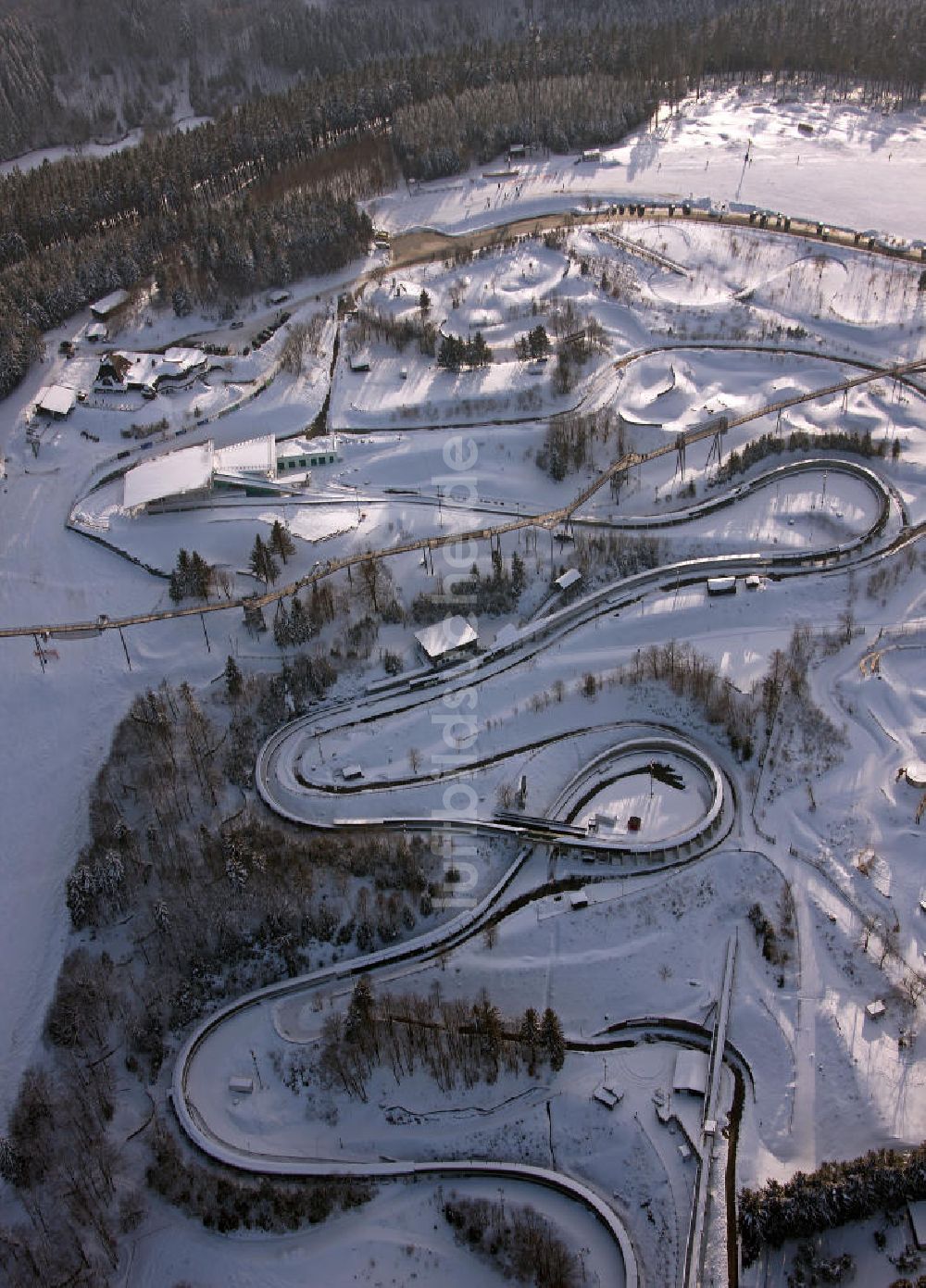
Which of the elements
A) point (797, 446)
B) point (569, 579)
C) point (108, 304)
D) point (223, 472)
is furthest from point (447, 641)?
point (108, 304)

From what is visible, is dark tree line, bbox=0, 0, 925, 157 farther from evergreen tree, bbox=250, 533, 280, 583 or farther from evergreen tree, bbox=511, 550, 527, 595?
evergreen tree, bbox=511, 550, 527, 595

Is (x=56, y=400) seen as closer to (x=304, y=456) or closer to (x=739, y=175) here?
(x=304, y=456)

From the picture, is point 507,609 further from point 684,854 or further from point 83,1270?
point 83,1270

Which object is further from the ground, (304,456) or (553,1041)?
→ (304,456)

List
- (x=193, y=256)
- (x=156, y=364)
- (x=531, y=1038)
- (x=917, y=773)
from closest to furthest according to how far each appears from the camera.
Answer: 1. (x=531, y=1038)
2. (x=917, y=773)
3. (x=156, y=364)
4. (x=193, y=256)

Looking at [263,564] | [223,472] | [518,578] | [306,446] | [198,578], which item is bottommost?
[518,578]

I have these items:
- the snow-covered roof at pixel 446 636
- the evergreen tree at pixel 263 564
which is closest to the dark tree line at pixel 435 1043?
the snow-covered roof at pixel 446 636

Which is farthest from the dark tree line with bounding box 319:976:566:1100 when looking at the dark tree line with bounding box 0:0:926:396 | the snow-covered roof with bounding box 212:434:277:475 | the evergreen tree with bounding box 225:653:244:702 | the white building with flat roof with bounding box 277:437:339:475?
the dark tree line with bounding box 0:0:926:396
